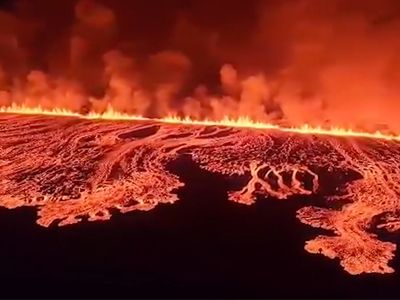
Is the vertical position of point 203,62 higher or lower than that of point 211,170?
higher

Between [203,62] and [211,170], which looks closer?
[211,170]

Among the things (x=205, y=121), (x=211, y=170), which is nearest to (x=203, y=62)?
(x=205, y=121)

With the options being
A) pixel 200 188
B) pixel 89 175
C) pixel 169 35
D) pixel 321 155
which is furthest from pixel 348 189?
pixel 169 35

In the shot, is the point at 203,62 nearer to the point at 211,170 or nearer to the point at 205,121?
the point at 205,121
